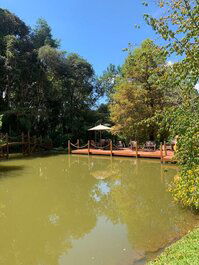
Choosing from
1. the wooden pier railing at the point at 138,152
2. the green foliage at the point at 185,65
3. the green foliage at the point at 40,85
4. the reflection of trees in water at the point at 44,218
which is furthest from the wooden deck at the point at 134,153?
the green foliage at the point at 185,65

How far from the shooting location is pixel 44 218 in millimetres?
7539

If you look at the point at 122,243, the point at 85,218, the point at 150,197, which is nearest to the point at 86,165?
the point at 150,197

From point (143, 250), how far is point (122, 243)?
0.55 metres

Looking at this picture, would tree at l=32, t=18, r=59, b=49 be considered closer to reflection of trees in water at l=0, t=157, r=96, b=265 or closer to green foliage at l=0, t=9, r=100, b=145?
green foliage at l=0, t=9, r=100, b=145

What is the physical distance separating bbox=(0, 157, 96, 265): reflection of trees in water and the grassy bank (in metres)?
→ 1.96

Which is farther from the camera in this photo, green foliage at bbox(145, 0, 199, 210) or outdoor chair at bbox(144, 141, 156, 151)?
outdoor chair at bbox(144, 141, 156, 151)

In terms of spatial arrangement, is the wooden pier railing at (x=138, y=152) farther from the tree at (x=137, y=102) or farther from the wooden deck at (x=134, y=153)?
the tree at (x=137, y=102)

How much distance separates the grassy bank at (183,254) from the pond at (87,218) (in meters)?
0.63

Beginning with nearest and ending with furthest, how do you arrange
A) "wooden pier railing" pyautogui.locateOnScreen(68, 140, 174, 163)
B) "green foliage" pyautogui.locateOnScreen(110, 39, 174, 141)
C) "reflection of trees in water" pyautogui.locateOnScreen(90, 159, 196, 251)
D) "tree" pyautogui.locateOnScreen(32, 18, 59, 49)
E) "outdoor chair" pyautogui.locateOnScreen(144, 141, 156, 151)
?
1. "reflection of trees in water" pyautogui.locateOnScreen(90, 159, 196, 251)
2. "wooden pier railing" pyautogui.locateOnScreen(68, 140, 174, 163)
3. "outdoor chair" pyautogui.locateOnScreen(144, 141, 156, 151)
4. "green foliage" pyautogui.locateOnScreen(110, 39, 174, 141)
5. "tree" pyautogui.locateOnScreen(32, 18, 59, 49)

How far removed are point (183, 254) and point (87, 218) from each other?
378 centimetres

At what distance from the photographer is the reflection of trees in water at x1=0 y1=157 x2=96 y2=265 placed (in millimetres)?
5587

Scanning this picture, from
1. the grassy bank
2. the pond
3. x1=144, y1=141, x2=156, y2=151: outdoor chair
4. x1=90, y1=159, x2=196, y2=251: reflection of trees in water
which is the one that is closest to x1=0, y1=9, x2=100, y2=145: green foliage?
x1=144, y1=141, x2=156, y2=151: outdoor chair

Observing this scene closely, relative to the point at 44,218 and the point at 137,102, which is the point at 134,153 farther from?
the point at 44,218

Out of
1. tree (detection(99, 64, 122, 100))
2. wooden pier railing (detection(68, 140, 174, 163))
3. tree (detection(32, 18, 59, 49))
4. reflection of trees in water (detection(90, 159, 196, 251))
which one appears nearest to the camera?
reflection of trees in water (detection(90, 159, 196, 251))
